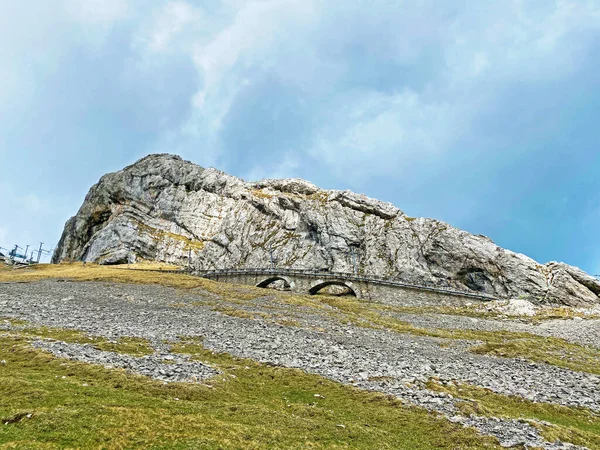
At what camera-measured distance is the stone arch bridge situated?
97938mm

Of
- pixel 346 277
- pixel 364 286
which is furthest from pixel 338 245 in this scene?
pixel 364 286

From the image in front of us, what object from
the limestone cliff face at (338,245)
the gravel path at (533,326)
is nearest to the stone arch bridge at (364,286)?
the limestone cliff face at (338,245)

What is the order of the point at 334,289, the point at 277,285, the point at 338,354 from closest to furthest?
the point at 338,354, the point at 334,289, the point at 277,285

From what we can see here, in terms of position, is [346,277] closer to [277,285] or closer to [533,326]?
[277,285]

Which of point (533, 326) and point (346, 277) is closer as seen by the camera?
point (533, 326)

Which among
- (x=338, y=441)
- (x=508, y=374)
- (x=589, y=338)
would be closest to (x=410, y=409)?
(x=338, y=441)

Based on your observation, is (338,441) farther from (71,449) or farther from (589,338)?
(589,338)

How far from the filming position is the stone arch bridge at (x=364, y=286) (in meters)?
97.9

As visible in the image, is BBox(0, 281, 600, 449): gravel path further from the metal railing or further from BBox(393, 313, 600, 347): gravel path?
the metal railing

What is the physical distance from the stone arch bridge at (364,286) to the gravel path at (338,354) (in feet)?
182

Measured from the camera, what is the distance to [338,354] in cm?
2958

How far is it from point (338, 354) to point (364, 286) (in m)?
75.5

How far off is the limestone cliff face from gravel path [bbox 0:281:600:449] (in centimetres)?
8674

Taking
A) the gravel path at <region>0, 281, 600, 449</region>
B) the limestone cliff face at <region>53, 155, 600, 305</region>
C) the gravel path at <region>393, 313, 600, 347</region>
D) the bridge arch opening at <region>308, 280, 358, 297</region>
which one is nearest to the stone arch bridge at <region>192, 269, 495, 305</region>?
the bridge arch opening at <region>308, 280, 358, 297</region>
